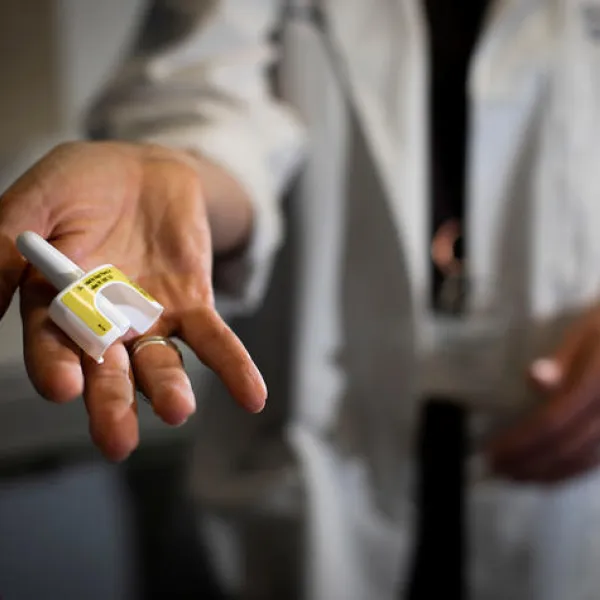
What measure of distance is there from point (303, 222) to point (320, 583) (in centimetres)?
20

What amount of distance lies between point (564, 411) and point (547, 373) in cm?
2

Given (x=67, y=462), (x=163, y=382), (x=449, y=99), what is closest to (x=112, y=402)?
(x=163, y=382)

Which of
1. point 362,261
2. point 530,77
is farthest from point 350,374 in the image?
point 530,77

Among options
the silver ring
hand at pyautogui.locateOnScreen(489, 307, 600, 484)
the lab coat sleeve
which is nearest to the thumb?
hand at pyautogui.locateOnScreen(489, 307, 600, 484)

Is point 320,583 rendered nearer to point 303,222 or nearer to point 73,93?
point 303,222

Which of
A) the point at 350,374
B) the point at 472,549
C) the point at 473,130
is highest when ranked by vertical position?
the point at 473,130

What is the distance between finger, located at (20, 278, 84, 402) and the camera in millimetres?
176

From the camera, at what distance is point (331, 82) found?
430 mm

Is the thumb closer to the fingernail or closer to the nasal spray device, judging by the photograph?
the fingernail

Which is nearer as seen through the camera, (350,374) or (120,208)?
(120,208)

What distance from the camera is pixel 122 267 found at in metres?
0.20

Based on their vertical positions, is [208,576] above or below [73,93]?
below

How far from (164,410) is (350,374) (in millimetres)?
268

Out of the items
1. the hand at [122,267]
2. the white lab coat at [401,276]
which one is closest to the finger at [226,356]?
the hand at [122,267]
